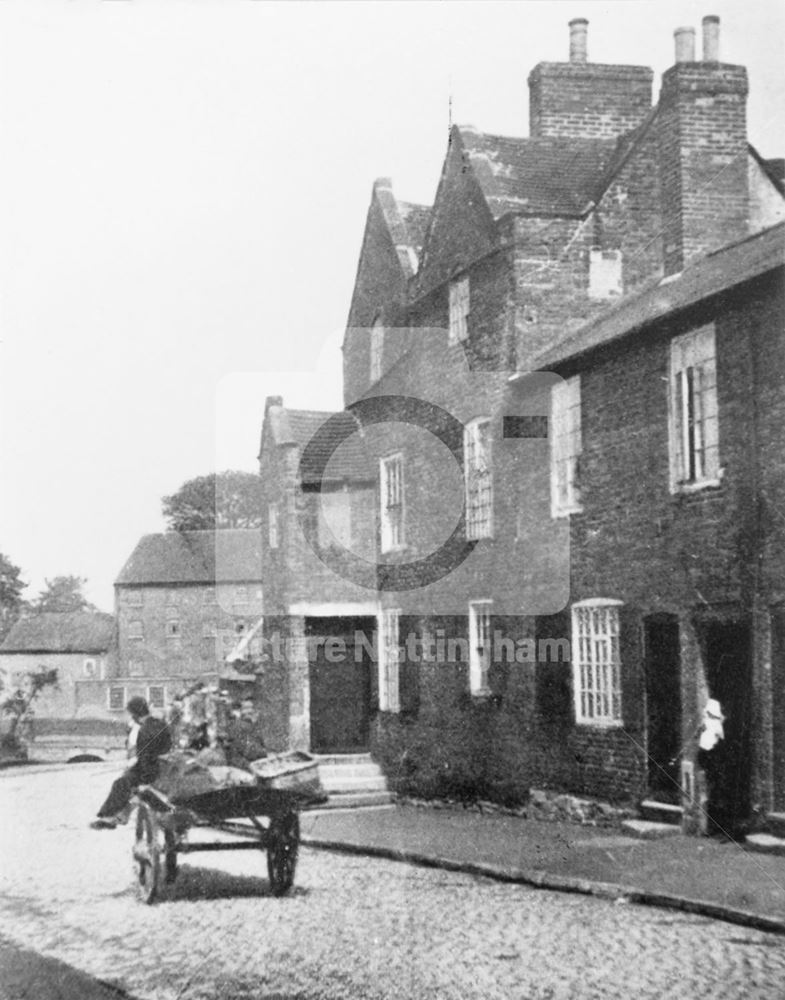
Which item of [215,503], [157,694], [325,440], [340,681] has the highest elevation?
[215,503]

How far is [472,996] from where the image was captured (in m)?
8.02

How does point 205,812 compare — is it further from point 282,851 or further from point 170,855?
point 282,851

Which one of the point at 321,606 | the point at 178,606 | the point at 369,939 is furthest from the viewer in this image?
the point at 178,606

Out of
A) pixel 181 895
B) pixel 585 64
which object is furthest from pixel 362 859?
pixel 585 64

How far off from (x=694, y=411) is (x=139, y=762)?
7518 millimetres

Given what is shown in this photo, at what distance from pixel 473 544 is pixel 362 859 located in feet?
20.3

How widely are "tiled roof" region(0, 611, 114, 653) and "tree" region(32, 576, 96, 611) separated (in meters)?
4.60

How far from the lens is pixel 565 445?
1714cm

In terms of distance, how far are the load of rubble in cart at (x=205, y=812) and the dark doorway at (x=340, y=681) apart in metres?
12.2

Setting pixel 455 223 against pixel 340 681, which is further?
pixel 340 681

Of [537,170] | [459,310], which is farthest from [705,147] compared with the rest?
[459,310]

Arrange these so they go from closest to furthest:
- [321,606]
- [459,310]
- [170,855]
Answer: [170,855], [459,310], [321,606]

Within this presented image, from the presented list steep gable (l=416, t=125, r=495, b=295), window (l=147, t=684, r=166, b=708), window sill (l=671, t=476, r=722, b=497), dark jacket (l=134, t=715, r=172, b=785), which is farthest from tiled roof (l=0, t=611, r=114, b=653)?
dark jacket (l=134, t=715, r=172, b=785)

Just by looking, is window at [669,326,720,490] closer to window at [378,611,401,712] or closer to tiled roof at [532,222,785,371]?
tiled roof at [532,222,785,371]
